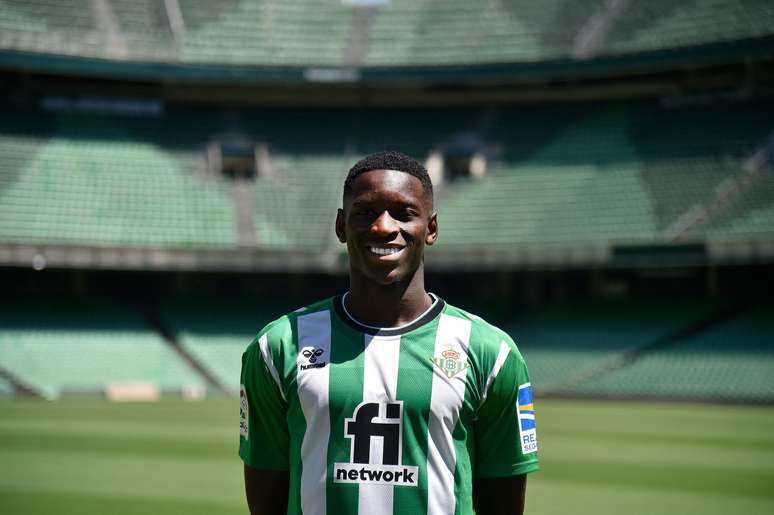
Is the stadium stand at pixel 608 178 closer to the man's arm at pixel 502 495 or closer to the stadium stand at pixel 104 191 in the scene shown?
the stadium stand at pixel 104 191

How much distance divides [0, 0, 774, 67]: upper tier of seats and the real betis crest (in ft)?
91.5

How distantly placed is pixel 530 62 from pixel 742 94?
7.74m

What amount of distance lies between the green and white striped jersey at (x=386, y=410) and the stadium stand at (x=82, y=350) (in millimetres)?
21365

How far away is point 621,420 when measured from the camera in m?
16.6

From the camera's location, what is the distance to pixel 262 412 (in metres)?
2.58

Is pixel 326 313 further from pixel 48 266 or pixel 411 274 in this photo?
pixel 48 266

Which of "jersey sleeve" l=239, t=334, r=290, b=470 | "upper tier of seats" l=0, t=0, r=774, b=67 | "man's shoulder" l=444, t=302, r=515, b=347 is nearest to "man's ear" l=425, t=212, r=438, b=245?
"man's shoulder" l=444, t=302, r=515, b=347

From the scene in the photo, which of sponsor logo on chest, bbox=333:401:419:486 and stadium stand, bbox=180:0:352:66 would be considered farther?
stadium stand, bbox=180:0:352:66

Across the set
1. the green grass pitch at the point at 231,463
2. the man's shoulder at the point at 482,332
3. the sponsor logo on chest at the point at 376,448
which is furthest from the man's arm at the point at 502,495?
the green grass pitch at the point at 231,463

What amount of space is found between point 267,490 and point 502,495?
0.78 metres

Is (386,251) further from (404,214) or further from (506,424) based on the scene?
(506,424)

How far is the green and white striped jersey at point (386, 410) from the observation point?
94.4 inches

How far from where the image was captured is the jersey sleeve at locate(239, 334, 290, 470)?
8.25 ft

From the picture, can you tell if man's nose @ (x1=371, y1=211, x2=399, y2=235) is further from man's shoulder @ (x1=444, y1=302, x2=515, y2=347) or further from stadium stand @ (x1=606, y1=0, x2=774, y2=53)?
stadium stand @ (x1=606, y1=0, x2=774, y2=53)
